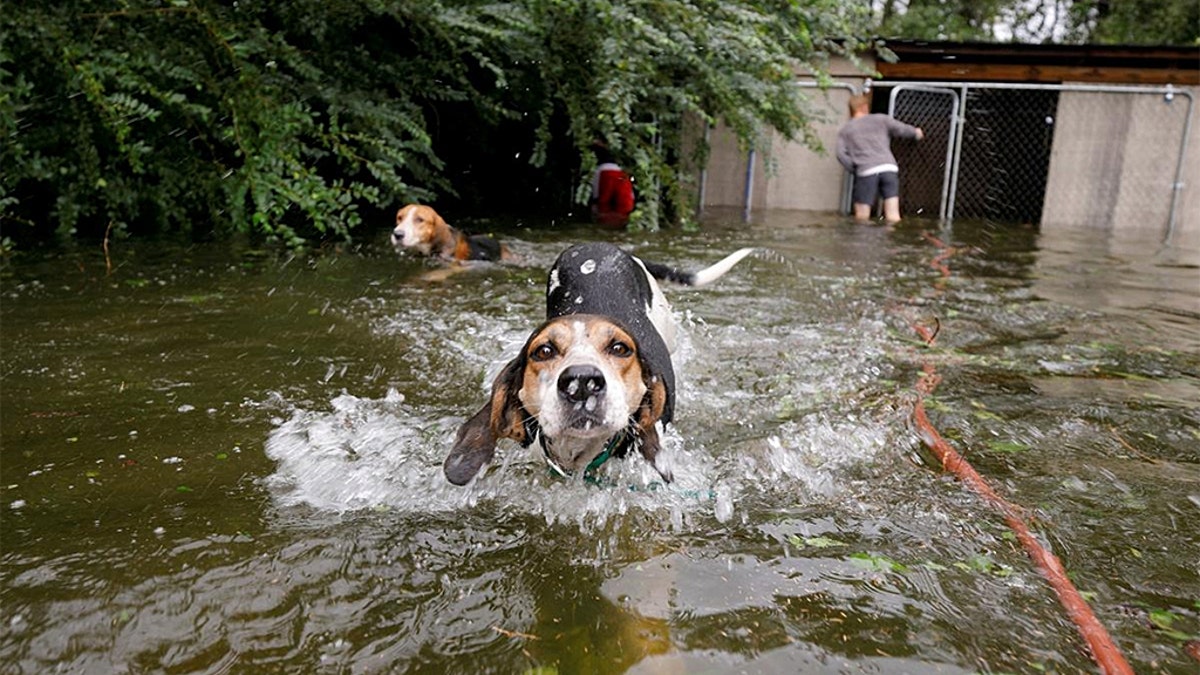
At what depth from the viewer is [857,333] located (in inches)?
203

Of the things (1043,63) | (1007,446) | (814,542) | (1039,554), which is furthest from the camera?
(1043,63)

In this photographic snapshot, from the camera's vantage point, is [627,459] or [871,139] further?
[871,139]

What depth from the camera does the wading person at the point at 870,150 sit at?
37.7ft

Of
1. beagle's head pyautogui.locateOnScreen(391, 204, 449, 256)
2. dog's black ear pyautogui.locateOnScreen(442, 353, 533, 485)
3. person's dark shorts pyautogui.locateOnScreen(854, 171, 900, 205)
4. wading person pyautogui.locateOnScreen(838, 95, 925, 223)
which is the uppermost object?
wading person pyautogui.locateOnScreen(838, 95, 925, 223)

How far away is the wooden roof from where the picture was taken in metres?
13.1

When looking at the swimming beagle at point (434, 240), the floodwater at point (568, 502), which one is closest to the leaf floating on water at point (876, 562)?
the floodwater at point (568, 502)

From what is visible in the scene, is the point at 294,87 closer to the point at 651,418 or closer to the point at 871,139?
the point at 651,418

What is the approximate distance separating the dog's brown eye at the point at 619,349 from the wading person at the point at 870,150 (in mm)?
9477

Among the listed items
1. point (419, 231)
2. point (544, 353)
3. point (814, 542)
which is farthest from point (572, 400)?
point (419, 231)

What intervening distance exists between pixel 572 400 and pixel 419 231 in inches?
198

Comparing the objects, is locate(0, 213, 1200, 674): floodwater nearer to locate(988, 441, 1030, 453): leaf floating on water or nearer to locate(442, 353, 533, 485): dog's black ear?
locate(988, 441, 1030, 453): leaf floating on water

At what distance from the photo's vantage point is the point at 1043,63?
13531 millimetres

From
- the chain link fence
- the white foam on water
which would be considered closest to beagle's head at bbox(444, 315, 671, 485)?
the white foam on water

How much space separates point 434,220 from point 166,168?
208 centimetres
